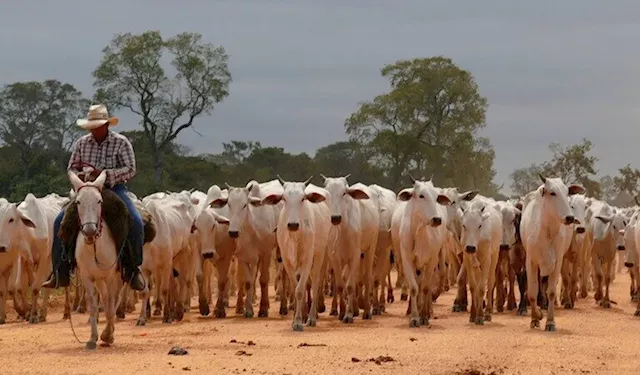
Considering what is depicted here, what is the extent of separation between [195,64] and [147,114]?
10.6ft

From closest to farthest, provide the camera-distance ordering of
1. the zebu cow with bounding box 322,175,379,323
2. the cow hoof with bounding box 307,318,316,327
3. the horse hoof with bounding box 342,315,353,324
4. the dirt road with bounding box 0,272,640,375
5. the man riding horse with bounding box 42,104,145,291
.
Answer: the dirt road with bounding box 0,272,640,375 → the man riding horse with bounding box 42,104,145,291 → the cow hoof with bounding box 307,318,316,327 → the horse hoof with bounding box 342,315,353,324 → the zebu cow with bounding box 322,175,379,323

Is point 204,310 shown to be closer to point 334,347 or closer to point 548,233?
point 548,233

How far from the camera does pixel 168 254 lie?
60.3 feet

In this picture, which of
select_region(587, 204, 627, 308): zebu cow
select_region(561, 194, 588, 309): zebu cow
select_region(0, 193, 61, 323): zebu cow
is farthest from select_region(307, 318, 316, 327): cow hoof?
select_region(587, 204, 627, 308): zebu cow

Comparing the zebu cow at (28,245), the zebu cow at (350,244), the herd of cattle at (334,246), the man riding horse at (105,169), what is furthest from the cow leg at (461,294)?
the man riding horse at (105,169)

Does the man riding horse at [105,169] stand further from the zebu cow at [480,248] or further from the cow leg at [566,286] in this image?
the cow leg at [566,286]

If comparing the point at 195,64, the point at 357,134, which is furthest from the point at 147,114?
the point at 357,134

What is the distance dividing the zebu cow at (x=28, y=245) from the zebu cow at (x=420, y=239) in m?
6.31

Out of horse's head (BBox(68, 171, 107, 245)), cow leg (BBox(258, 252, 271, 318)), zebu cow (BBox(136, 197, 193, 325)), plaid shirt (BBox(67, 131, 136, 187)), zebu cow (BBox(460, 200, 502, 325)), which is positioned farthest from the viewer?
cow leg (BBox(258, 252, 271, 318))

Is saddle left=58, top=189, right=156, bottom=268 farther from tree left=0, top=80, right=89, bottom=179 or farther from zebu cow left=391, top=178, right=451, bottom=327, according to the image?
tree left=0, top=80, right=89, bottom=179

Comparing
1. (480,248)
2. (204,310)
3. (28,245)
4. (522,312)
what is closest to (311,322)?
(480,248)

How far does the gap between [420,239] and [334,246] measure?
1.87 metres

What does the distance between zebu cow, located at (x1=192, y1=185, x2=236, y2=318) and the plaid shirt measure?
17.5 feet

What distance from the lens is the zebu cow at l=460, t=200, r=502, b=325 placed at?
58.7ft
